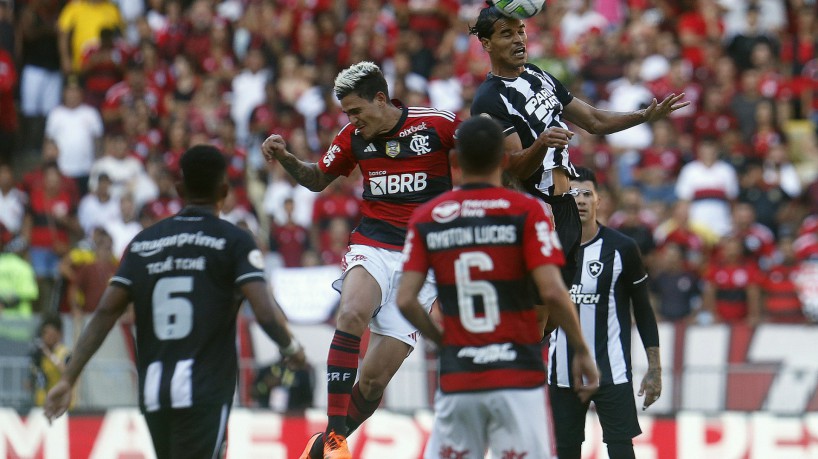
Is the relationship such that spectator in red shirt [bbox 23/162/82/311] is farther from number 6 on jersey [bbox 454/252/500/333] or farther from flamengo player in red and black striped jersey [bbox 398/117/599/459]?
number 6 on jersey [bbox 454/252/500/333]

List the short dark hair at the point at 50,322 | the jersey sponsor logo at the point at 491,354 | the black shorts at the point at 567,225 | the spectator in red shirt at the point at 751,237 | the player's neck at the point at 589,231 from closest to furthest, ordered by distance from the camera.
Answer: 1. the jersey sponsor logo at the point at 491,354
2. the black shorts at the point at 567,225
3. the player's neck at the point at 589,231
4. the short dark hair at the point at 50,322
5. the spectator in red shirt at the point at 751,237

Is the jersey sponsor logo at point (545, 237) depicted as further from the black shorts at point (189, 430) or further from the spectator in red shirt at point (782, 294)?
the spectator in red shirt at point (782, 294)

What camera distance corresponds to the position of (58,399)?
330 inches

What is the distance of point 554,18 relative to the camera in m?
23.0

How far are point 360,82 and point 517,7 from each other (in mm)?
1291

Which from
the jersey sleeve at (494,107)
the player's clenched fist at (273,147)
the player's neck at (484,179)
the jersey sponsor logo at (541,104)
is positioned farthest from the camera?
the player's clenched fist at (273,147)

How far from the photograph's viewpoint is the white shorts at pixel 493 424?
773cm

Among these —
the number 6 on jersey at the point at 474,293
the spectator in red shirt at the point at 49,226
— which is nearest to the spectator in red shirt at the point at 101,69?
the spectator in red shirt at the point at 49,226

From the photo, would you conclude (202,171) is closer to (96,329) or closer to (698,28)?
(96,329)

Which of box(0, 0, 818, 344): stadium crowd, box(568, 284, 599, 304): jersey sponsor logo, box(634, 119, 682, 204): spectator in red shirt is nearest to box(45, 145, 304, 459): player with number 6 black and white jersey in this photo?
box(568, 284, 599, 304): jersey sponsor logo

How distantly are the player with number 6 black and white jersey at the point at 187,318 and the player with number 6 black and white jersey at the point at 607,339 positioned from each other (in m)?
3.08

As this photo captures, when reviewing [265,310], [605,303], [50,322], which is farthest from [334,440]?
[50,322]

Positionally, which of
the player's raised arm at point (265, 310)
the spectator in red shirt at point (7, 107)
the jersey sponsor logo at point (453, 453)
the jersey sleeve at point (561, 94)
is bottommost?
the jersey sponsor logo at point (453, 453)

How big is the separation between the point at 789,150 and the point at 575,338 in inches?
544
